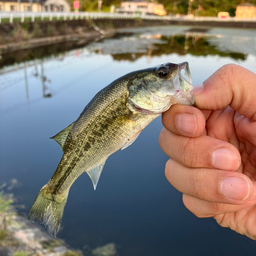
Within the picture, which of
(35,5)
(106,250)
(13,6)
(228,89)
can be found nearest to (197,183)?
(228,89)

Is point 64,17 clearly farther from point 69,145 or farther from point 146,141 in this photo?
point 69,145

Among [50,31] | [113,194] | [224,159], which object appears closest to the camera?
[224,159]

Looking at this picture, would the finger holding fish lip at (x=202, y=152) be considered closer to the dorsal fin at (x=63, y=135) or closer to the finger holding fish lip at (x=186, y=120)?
the finger holding fish lip at (x=186, y=120)

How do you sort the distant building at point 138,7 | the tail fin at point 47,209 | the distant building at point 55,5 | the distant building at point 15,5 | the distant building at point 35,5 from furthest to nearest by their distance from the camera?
the distant building at point 138,7, the distant building at point 55,5, the distant building at point 35,5, the distant building at point 15,5, the tail fin at point 47,209

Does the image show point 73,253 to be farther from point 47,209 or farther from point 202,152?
point 202,152

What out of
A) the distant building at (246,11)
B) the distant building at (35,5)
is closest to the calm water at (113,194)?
the distant building at (35,5)

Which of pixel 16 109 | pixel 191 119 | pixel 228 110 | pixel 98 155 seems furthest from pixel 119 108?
pixel 16 109

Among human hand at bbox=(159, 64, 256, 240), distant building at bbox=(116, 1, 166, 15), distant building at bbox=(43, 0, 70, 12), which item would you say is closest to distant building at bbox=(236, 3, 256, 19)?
distant building at bbox=(116, 1, 166, 15)
